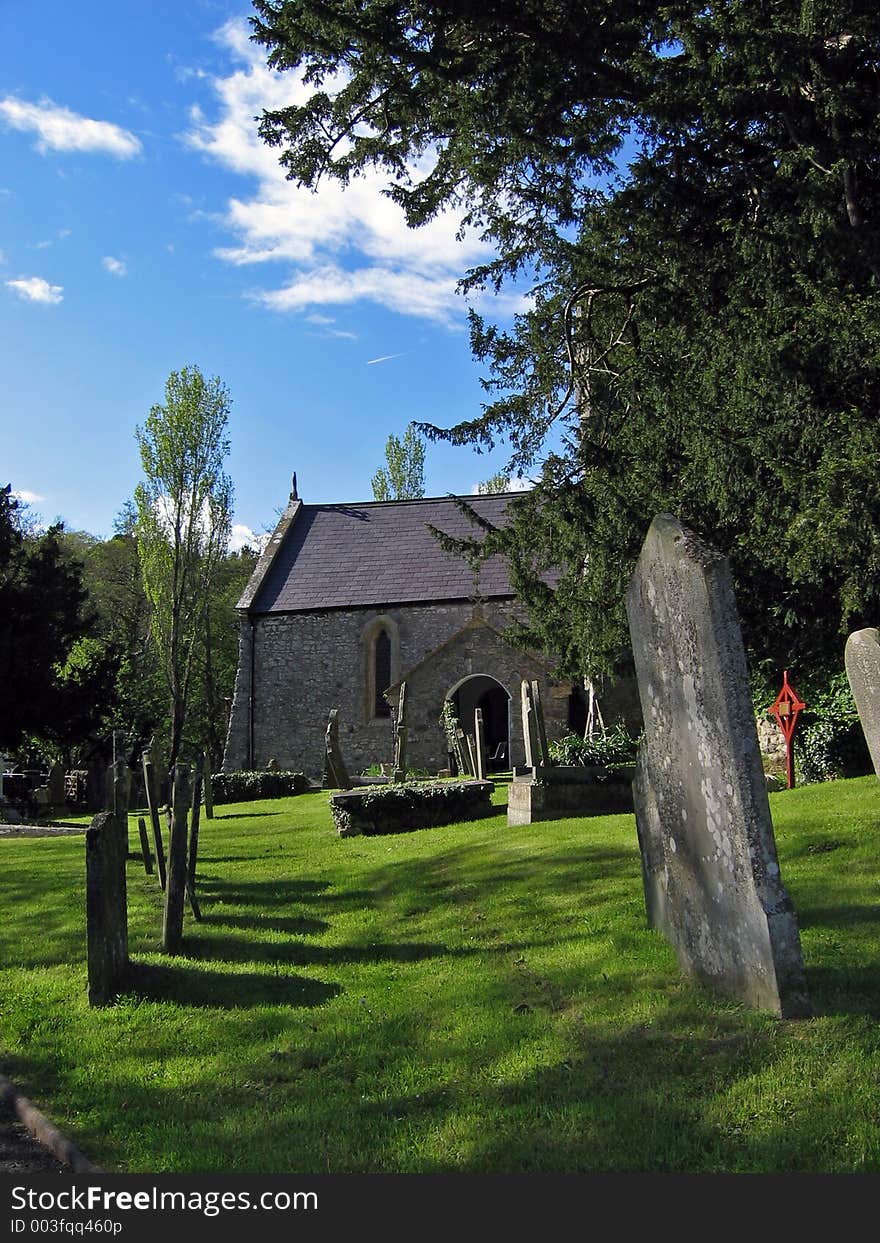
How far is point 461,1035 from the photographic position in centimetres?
516

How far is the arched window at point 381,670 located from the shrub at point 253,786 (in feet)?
19.4

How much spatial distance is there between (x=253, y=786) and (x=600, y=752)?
417 inches

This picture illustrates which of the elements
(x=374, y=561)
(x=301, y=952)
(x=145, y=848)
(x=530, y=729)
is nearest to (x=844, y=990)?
(x=301, y=952)

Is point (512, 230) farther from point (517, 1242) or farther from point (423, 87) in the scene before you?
point (517, 1242)

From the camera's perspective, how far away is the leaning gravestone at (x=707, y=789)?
488cm

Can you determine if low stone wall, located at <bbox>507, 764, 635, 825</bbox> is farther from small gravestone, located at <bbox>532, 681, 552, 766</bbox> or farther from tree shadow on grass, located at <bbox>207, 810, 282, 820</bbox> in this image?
tree shadow on grass, located at <bbox>207, 810, 282, 820</bbox>

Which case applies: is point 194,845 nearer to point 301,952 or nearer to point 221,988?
point 301,952

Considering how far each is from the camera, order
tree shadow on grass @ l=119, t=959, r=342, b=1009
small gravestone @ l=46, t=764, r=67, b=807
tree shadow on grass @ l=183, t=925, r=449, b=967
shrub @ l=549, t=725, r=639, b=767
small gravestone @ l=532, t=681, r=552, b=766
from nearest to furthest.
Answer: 1. tree shadow on grass @ l=119, t=959, r=342, b=1009
2. tree shadow on grass @ l=183, t=925, r=449, b=967
3. small gravestone @ l=532, t=681, r=552, b=766
4. shrub @ l=549, t=725, r=639, b=767
5. small gravestone @ l=46, t=764, r=67, b=807

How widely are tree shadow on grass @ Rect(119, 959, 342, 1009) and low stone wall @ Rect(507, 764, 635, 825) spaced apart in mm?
6714

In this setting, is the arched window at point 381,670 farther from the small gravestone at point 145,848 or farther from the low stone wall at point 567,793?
the small gravestone at point 145,848

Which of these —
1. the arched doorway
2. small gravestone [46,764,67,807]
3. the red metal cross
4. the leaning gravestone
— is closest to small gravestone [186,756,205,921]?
the leaning gravestone

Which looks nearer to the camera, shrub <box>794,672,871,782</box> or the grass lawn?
the grass lawn

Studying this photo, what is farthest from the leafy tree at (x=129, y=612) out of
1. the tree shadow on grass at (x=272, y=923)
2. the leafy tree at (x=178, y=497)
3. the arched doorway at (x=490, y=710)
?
the tree shadow on grass at (x=272, y=923)

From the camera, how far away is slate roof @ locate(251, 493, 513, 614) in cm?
3078
